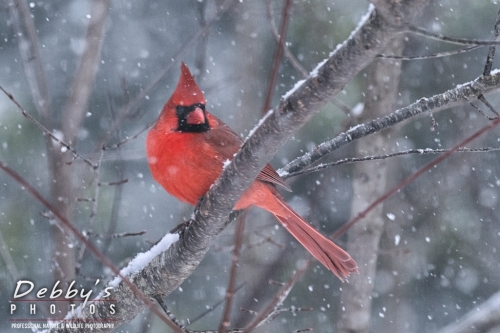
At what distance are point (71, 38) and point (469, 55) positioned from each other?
3812 millimetres

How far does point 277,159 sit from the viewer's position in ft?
18.9

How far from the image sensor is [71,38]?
575cm

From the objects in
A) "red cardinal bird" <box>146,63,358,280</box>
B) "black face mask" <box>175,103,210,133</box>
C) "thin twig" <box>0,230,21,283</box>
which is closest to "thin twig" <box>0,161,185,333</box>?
"red cardinal bird" <box>146,63,358,280</box>

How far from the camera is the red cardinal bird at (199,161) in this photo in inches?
102

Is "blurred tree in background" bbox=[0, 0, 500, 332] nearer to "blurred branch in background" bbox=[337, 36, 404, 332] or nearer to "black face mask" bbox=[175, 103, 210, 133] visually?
"blurred branch in background" bbox=[337, 36, 404, 332]

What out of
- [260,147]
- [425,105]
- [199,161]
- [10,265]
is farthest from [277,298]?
[10,265]

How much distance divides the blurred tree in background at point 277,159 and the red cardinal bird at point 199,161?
1.78 meters

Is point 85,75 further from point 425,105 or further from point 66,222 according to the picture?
point 66,222

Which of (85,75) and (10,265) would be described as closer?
(10,265)

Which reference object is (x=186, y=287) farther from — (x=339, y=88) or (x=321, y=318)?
(x=339, y=88)

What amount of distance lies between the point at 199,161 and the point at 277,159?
10.6ft

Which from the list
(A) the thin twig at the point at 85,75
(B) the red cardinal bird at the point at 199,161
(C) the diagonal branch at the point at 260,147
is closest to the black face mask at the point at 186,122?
(B) the red cardinal bird at the point at 199,161

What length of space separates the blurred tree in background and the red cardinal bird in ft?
5.84

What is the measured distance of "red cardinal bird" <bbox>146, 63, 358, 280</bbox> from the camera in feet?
8.46
